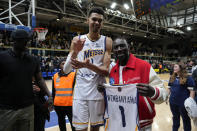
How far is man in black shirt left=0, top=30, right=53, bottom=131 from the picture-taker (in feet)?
5.42

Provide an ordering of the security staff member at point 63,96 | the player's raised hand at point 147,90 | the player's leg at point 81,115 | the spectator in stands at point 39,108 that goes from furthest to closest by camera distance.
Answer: the security staff member at point 63,96
the spectator in stands at point 39,108
the player's leg at point 81,115
the player's raised hand at point 147,90

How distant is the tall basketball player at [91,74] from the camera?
5.87 feet

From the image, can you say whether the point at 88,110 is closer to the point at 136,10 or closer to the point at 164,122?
the point at 164,122

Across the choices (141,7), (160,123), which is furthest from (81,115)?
(141,7)

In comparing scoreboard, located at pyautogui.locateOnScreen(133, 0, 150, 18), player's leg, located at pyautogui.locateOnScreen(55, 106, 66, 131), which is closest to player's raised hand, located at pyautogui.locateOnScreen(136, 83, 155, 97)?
player's leg, located at pyautogui.locateOnScreen(55, 106, 66, 131)

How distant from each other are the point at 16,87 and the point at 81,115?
2.73ft

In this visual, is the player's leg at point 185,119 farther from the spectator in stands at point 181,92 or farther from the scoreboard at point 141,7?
the scoreboard at point 141,7

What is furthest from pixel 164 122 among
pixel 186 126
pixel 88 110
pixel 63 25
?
pixel 63 25

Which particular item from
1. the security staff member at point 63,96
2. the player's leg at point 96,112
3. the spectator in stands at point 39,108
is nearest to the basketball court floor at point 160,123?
the security staff member at point 63,96

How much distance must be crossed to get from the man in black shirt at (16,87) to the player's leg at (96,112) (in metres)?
0.77

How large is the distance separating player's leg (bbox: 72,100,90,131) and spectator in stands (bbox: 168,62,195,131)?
207 cm

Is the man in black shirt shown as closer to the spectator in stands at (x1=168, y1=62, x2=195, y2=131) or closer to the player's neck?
the player's neck

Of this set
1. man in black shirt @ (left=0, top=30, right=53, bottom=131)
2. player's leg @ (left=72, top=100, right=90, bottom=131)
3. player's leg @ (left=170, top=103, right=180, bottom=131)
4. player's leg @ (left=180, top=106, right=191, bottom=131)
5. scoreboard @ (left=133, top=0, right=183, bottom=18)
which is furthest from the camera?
scoreboard @ (left=133, top=0, right=183, bottom=18)

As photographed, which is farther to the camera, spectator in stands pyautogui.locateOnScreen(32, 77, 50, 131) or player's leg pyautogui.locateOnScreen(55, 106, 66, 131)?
player's leg pyautogui.locateOnScreen(55, 106, 66, 131)
